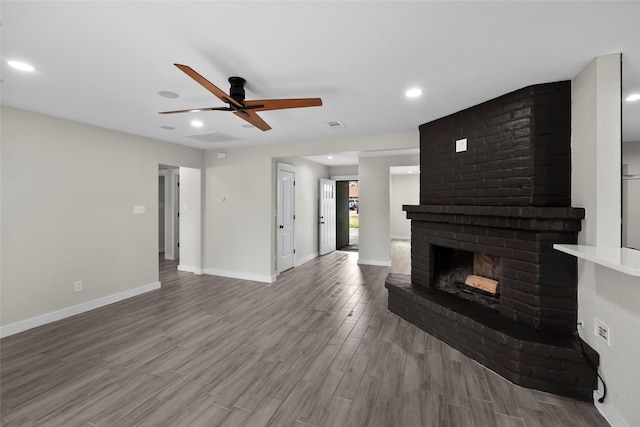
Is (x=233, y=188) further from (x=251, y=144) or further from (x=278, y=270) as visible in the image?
(x=278, y=270)

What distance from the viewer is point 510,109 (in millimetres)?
2664

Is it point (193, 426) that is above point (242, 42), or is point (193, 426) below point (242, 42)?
A: below

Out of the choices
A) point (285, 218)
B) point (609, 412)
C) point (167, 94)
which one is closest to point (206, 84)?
point (167, 94)

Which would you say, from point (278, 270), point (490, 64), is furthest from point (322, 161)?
point (490, 64)

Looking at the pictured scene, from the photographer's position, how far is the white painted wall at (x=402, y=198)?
10.2m

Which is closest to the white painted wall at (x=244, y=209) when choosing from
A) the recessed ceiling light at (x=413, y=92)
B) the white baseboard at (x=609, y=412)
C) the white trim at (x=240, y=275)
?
the white trim at (x=240, y=275)

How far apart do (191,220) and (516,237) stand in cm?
556

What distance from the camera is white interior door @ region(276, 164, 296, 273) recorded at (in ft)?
18.0

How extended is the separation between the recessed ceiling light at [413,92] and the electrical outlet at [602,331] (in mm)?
2315

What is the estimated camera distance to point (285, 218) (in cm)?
577

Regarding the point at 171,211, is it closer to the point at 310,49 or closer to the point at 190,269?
the point at 190,269

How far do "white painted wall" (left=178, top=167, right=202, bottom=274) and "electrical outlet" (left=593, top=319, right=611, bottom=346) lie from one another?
570cm

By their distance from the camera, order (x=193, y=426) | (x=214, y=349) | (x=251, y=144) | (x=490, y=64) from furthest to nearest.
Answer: (x=251, y=144) < (x=214, y=349) < (x=490, y=64) < (x=193, y=426)

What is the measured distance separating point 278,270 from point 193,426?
3744mm
